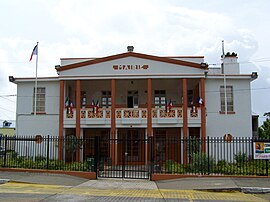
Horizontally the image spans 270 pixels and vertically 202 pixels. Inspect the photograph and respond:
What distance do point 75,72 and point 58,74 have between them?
1.44 metres

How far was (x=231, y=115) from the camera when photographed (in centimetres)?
2670

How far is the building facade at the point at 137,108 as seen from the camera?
26.2 m

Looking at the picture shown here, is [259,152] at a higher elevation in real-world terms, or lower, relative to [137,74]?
lower

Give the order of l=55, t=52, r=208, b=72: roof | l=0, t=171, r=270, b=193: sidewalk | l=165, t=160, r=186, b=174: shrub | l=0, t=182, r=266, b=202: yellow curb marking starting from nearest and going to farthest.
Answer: l=0, t=182, r=266, b=202: yellow curb marking → l=0, t=171, r=270, b=193: sidewalk → l=165, t=160, r=186, b=174: shrub → l=55, t=52, r=208, b=72: roof

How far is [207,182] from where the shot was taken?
15.5 m

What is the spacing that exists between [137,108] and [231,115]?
7.06 meters

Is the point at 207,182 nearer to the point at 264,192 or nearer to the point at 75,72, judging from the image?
the point at 264,192

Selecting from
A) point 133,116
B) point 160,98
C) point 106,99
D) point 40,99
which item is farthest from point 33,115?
point 160,98

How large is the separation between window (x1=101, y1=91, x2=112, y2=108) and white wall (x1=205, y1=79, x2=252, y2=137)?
27.0 ft

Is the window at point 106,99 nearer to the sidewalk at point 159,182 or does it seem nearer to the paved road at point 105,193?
the sidewalk at point 159,182

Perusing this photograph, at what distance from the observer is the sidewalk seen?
14375mm

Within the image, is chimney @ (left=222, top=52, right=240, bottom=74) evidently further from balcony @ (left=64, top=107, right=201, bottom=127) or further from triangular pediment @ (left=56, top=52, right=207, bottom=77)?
balcony @ (left=64, top=107, right=201, bottom=127)

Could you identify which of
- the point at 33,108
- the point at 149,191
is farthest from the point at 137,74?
the point at 149,191

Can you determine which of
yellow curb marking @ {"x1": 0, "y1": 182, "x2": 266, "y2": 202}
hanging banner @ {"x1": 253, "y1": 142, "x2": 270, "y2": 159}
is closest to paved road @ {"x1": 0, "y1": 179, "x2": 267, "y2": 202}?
yellow curb marking @ {"x1": 0, "y1": 182, "x2": 266, "y2": 202}
